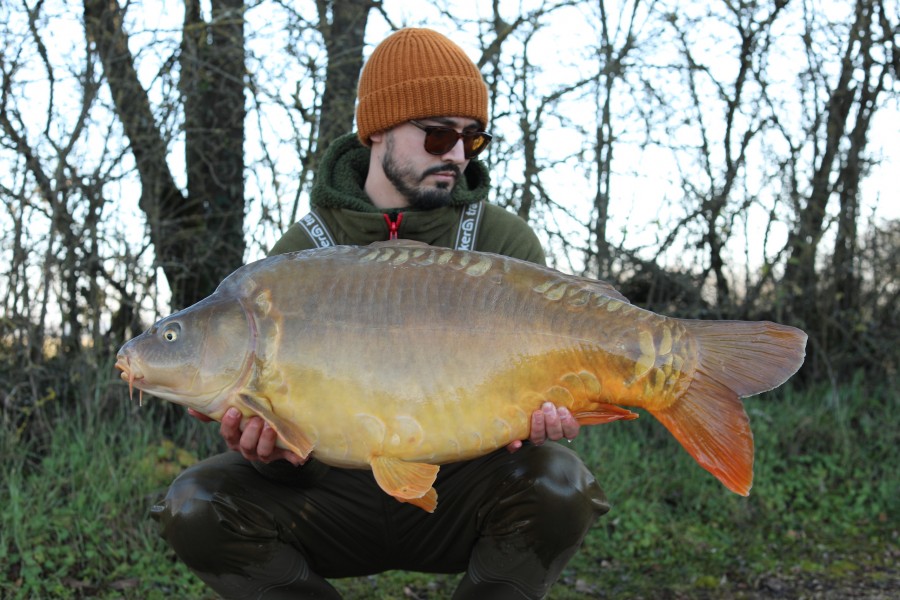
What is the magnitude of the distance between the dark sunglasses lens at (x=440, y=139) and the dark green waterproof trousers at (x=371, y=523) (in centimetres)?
86

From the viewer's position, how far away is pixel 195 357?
1.78 metres

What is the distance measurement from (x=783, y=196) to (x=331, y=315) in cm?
408

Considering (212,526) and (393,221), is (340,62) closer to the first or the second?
(393,221)

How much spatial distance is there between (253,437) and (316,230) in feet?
2.65

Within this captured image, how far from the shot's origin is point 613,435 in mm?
4586

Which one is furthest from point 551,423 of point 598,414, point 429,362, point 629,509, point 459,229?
point 629,509

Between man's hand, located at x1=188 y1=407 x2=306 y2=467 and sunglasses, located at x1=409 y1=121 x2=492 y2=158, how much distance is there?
3.30ft

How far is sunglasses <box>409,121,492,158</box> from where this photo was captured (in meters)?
2.52

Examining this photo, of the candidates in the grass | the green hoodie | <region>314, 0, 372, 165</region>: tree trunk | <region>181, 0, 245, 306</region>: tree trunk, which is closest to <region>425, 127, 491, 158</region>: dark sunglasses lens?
the green hoodie

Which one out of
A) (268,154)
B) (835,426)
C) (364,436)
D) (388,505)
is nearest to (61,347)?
(268,154)

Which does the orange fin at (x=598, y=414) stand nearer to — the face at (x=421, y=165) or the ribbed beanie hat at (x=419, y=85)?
the face at (x=421, y=165)

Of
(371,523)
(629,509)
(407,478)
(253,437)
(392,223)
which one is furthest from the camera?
(629,509)

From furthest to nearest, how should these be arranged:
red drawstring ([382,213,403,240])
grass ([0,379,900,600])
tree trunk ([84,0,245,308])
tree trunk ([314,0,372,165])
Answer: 1. tree trunk ([314,0,372,165])
2. tree trunk ([84,0,245,308])
3. grass ([0,379,900,600])
4. red drawstring ([382,213,403,240])

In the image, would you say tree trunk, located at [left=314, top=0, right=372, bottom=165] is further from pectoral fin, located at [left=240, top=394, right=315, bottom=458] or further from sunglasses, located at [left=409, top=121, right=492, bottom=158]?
pectoral fin, located at [left=240, top=394, right=315, bottom=458]
